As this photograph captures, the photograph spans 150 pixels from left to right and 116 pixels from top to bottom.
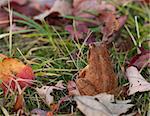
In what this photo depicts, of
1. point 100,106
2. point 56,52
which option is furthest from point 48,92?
point 56,52

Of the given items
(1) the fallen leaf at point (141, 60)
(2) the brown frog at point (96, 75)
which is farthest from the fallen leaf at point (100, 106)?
(1) the fallen leaf at point (141, 60)

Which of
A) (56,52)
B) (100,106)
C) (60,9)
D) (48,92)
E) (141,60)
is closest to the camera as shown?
(100,106)

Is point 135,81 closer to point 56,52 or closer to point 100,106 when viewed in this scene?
point 100,106

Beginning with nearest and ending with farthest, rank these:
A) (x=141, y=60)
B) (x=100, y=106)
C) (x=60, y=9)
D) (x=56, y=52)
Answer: (x=100, y=106) < (x=141, y=60) < (x=56, y=52) < (x=60, y=9)

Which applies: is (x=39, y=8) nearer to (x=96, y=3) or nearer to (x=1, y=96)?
(x=96, y=3)

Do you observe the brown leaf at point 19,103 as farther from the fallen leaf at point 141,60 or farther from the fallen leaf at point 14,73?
the fallen leaf at point 141,60

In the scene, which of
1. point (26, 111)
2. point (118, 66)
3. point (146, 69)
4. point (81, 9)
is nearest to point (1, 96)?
point (26, 111)
